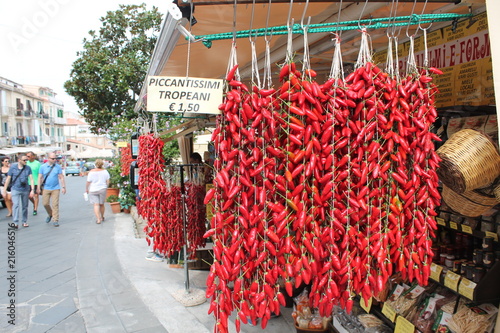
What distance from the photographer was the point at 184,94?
1.83 meters

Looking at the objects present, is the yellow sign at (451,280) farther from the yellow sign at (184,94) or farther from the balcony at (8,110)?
the balcony at (8,110)

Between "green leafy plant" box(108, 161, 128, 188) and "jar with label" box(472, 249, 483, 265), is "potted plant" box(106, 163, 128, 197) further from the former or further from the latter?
"jar with label" box(472, 249, 483, 265)

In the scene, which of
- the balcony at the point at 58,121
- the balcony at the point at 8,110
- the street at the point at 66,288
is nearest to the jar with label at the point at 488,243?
the street at the point at 66,288

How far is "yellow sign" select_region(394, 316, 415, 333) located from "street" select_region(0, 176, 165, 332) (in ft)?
7.22

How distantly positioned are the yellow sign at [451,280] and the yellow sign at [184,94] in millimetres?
1829

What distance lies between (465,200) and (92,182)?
869cm

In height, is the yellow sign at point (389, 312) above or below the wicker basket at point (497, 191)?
below

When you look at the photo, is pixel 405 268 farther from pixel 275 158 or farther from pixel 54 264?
pixel 54 264

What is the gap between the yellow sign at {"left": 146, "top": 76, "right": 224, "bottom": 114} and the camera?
175cm

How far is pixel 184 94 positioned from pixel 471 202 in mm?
1599

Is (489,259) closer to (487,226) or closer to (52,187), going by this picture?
(487,226)

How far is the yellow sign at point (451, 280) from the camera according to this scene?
7.75 ft

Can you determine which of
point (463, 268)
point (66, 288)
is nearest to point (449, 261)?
point (463, 268)

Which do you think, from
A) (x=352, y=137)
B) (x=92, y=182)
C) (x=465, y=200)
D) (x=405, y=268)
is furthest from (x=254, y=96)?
(x=92, y=182)
